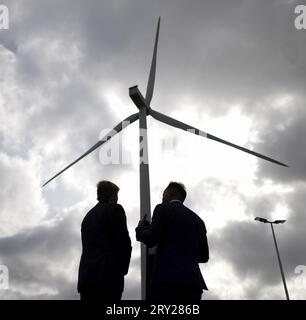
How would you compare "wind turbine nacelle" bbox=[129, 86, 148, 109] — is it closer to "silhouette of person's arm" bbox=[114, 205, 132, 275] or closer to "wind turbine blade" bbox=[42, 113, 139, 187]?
"wind turbine blade" bbox=[42, 113, 139, 187]

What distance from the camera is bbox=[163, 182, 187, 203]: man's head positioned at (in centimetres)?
589

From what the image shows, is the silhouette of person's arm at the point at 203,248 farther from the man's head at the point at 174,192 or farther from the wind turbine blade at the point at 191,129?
the wind turbine blade at the point at 191,129

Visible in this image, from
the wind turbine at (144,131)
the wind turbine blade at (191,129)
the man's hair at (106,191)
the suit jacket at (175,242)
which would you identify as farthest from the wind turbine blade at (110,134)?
the suit jacket at (175,242)

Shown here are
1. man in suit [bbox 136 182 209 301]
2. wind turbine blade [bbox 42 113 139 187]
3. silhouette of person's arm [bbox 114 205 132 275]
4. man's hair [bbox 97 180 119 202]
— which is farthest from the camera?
wind turbine blade [bbox 42 113 139 187]

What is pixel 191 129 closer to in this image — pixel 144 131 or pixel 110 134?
pixel 144 131

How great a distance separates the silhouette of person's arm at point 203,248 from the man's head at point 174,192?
1.76ft

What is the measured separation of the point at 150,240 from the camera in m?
5.35

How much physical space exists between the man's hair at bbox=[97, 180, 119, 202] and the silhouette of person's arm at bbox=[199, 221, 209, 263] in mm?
1479

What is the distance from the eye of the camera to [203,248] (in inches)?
235

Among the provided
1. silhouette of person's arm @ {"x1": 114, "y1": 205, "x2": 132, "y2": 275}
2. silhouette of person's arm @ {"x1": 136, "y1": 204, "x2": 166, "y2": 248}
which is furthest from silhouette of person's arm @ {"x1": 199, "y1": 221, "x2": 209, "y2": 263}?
silhouette of person's arm @ {"x1": 114, "y1": 205, "x2": 132, "y2": 275}
